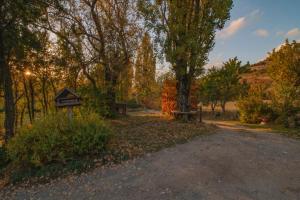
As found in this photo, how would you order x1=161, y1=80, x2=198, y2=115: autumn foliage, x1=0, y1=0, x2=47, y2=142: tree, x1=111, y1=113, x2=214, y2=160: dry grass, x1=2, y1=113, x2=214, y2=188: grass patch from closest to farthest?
x1=2, y1=113, x2=214, y2=188: grass patch < x1=111, y1=113, x2=214, y2=160: dry grass < x1=0, y1=0, x2=47, y2=142: tree < x1=161, y1=80, x2=198, y2=115: autumn foliage

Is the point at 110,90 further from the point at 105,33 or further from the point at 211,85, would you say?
the point at 211,85

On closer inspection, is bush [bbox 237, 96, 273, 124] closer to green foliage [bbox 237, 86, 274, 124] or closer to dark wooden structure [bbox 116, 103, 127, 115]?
green foliage [bbox 237, 86, 274, 124]

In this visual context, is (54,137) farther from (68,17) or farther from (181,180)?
(68,17)

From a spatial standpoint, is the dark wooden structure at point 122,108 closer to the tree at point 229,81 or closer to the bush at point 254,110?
the bush at point 254,110

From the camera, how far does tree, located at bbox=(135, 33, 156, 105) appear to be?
13789 millimetres

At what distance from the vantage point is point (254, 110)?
53.1 ft

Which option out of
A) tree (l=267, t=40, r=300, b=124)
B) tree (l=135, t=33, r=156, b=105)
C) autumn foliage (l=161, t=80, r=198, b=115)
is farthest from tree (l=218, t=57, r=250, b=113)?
tree (l=135, t=33, r=156, b=105)

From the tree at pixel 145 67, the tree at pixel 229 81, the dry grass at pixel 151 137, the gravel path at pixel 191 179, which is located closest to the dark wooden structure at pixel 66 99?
the dry grass at pixel 151 137

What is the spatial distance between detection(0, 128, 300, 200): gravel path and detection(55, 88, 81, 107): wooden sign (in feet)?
8.73

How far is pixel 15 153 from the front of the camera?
6922 mm

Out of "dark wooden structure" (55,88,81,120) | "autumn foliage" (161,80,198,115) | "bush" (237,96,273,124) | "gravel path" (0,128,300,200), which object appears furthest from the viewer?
"autumn foliage" (161,80,198,115)

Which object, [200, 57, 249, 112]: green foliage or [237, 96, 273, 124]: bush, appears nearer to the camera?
[237, 96, 273, 124]: bush

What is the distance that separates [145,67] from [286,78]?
10.6 m

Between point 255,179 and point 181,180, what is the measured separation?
1.74 m
